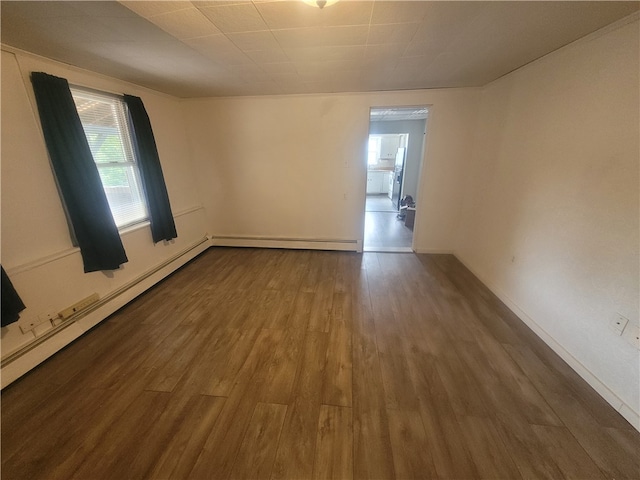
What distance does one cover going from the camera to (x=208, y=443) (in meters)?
1.39

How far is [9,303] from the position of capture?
165 centimetres

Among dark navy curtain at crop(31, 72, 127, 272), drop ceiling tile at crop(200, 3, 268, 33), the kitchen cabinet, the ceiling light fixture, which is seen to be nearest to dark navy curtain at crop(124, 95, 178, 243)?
dark navy curtain at crop(31, 72, 127, 272)

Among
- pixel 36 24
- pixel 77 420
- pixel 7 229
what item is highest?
pixel 36 24

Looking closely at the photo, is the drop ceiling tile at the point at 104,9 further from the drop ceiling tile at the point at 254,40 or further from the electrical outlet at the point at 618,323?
the electrical outlet at the point at 618,323

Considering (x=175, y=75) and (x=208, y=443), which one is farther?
(x=175, y=75)

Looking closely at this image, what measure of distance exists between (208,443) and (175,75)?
326 cm

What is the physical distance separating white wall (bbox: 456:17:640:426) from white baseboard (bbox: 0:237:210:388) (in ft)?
13.5

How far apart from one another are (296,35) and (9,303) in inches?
107

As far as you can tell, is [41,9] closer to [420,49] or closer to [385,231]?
[420,49]

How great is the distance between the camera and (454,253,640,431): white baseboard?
148 centimetres

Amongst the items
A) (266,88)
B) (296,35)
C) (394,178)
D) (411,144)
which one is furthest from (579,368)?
(394,178)

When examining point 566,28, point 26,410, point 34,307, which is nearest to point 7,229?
point 34,307

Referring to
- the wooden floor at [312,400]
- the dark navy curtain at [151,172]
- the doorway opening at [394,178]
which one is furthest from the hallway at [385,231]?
the dark navy curtain at [151,172]

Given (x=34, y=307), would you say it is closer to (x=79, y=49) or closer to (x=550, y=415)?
(x=79, y=49)
